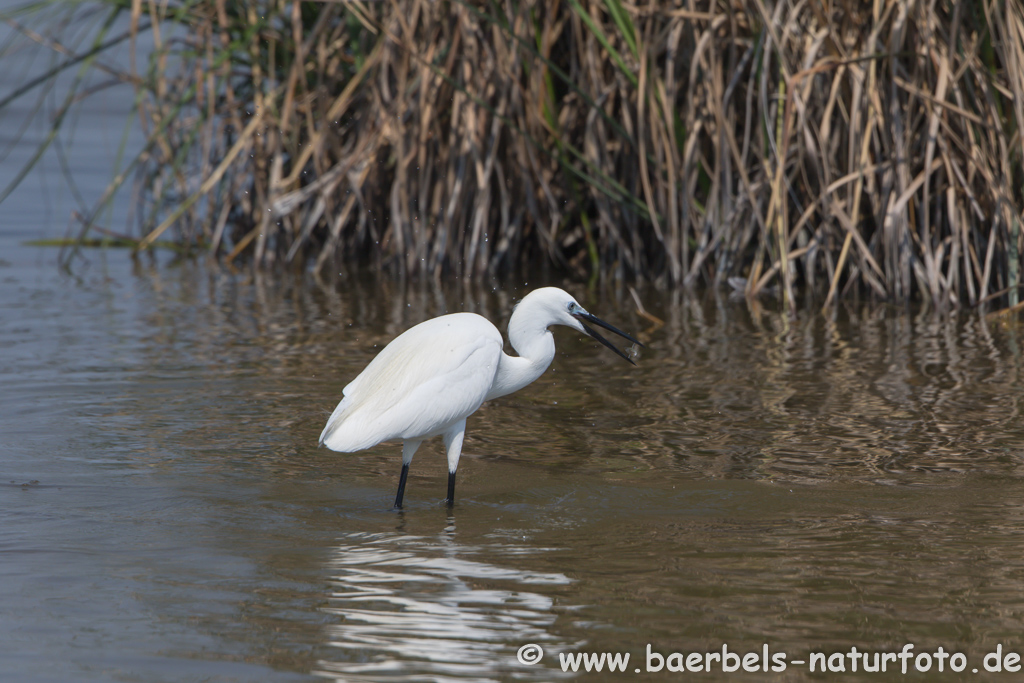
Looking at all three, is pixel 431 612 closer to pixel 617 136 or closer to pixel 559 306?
pixel 559 306

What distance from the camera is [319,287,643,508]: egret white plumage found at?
3947 mm

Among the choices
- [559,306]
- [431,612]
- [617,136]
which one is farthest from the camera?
[617,136]

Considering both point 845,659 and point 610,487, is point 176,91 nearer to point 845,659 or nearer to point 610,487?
point 610,487

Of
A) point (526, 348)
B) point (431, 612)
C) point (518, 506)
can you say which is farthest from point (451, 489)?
point (431, 612)

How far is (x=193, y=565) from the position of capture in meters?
3.42

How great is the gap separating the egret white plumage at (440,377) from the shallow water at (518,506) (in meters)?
0.25

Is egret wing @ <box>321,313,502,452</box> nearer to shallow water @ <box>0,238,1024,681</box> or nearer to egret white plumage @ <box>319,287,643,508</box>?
egret white plumage @ <box>319,287,643,508</box>

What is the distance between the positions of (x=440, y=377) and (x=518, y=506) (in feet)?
1.62

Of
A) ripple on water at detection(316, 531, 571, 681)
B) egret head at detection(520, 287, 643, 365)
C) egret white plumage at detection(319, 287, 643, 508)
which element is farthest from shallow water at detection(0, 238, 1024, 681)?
egret head at detection(520, 287, 643, 365)

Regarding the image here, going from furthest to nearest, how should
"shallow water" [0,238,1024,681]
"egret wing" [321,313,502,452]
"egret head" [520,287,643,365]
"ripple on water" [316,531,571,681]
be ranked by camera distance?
"egret head" [520,287,643,365] < "egret wing" [321,313,502,452] < "shallow water" [0,238,1024,681] < "ripple on water" [316,531,571,681]

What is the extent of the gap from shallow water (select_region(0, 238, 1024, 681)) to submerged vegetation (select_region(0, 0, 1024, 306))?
1.99 feet

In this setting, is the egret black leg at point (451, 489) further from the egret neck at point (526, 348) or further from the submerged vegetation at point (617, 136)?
the submerged vegetation at point (617, 136)

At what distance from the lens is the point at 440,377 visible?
402 centimetres

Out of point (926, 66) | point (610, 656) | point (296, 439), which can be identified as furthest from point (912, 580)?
point (926, 66)
